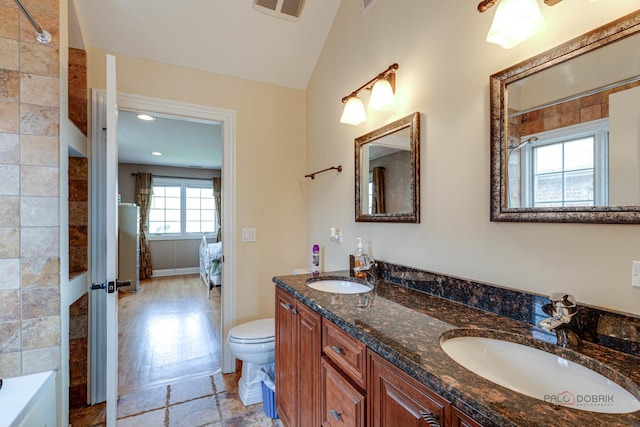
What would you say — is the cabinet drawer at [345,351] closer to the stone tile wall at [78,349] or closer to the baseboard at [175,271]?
the stone tile wall at [78,349]

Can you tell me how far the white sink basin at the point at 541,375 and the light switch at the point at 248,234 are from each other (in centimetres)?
190

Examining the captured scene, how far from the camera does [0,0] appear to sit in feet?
4.28

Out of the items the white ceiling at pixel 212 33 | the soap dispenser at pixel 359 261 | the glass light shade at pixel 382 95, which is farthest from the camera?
the white ceiling at pixel 212 33

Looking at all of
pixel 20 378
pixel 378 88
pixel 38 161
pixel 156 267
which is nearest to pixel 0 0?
pixel 38 161

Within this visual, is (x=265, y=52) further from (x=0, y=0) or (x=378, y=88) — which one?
(x=0, y=0)

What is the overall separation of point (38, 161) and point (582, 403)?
2.07 metres

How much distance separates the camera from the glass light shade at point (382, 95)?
5.39 feet

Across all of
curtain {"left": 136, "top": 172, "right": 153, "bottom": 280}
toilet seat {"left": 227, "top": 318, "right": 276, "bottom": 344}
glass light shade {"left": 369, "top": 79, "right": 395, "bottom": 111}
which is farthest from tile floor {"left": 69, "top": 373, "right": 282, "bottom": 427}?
curtain {"left": 136, "top": 172, "right": 153, "bottom": 280}

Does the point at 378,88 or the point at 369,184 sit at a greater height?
the point at 378,88

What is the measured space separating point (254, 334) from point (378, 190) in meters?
1.29

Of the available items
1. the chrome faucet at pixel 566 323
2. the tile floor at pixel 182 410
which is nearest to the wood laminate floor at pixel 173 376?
the tile floor at pixel 182 410

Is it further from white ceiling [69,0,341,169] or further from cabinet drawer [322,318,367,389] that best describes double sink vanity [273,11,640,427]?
white ceiling [69,0,341,169]

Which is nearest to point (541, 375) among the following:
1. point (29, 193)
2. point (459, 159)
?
point (459, 159)

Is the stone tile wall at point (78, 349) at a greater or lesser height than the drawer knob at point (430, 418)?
lesser
